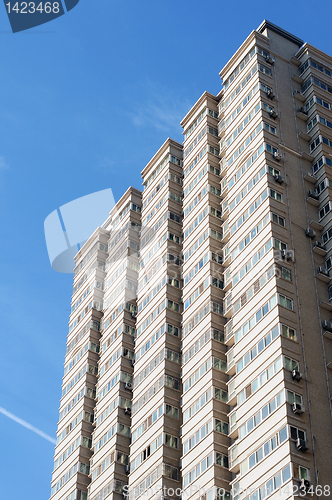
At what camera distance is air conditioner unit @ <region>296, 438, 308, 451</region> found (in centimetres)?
4469

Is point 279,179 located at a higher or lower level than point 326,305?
higher

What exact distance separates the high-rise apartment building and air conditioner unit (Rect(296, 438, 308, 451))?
11cm

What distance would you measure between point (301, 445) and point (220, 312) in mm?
16492

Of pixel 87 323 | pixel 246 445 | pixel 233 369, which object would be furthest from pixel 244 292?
pixel 87 323

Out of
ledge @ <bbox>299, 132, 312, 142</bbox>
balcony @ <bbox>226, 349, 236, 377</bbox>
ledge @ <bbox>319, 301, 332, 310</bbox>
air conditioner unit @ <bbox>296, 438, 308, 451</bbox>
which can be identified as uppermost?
ledge @ <bbox>299, 132, 312, 142</bbox>

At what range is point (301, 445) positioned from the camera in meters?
44.7

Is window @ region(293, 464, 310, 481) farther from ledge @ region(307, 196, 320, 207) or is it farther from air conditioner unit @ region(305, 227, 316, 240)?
ledge @ region(307, 196, 320, 207)

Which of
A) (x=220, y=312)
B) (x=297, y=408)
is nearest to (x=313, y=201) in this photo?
(x=220, y=312)

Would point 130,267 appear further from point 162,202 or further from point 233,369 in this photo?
point 233,369

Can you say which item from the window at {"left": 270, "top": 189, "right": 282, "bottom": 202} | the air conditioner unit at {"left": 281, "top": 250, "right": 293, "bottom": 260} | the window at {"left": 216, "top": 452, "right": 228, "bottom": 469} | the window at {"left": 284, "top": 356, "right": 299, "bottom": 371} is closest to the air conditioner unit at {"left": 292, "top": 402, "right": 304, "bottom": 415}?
the window at {"left": 284, "top": 356, "right": 299, "bottom": 371}

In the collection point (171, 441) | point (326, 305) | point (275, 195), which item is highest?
point (275, 195)

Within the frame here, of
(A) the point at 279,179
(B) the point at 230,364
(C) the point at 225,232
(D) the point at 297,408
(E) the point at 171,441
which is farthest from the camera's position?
(C) the point at 225,232

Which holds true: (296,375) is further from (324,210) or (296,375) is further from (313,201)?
(313,201)

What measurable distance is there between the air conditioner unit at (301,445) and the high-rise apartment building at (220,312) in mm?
113
